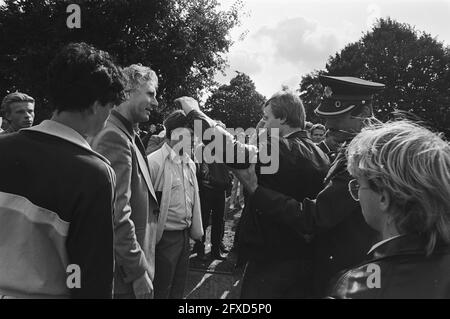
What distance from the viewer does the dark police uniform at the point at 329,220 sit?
223 centimetres

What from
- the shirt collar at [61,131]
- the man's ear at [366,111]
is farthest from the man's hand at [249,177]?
the man's ear at [366,111]

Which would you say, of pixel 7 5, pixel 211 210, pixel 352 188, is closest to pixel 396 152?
pixel 352 188

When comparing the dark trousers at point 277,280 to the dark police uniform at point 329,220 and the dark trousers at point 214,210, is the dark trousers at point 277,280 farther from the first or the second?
the dark trousers at point 214,210

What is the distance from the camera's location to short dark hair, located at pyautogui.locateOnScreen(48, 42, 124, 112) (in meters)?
1.81

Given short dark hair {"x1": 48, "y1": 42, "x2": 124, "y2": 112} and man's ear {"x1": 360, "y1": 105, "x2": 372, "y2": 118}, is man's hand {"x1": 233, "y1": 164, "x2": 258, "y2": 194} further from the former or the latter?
man's ear {"x1": 360, "y1": 105, "x2": 372, "y2": 118}

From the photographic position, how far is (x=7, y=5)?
2061 cm

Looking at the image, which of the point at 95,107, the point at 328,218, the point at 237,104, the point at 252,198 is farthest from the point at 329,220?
the point at 237,104

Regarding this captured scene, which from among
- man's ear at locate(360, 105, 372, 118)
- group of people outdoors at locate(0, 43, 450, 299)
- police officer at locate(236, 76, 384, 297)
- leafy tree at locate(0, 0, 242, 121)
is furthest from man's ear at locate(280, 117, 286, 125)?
leafy tree at locate(0, 0, 242, 121)

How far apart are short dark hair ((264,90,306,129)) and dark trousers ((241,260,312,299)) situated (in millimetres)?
835

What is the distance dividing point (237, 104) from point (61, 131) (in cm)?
6281

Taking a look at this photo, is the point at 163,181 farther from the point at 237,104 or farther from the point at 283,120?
the point at 237,104

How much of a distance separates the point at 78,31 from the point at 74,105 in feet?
63.5

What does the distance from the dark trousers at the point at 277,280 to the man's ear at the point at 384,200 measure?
111cm

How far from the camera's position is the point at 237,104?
64.0 metres
